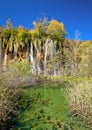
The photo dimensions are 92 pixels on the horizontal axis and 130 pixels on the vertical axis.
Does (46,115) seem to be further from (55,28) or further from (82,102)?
(55,28)

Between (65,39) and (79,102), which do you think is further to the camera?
(65,39)

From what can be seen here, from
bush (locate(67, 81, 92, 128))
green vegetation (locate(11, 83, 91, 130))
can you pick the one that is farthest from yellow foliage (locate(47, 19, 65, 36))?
bush (locate(67, 81, 92, 128))

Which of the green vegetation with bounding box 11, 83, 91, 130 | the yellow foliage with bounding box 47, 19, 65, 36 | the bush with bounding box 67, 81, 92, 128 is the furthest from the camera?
the yellow foliage with bounding box 47, 19, 65, 36

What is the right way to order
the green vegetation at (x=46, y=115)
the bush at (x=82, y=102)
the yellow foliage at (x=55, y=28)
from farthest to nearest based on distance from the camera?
the yellow foliage at (x=55, y=28), the bush at (x=82, y=102), the green vegetation at (x=46, y=115)

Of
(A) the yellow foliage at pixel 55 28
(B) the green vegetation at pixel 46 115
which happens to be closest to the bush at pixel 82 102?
(B) the green vegetation at pixel 46 115

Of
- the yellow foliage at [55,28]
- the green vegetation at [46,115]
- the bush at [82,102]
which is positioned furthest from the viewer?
the yellow foliage at [55,28]

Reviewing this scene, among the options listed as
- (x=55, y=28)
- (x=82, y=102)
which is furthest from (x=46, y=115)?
(x=55, y=28)

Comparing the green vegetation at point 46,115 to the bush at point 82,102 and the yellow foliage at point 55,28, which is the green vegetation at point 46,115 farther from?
the yellow foliage at point 55,28

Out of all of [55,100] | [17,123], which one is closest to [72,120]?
[17,123]

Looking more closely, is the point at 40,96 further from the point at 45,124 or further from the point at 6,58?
the point at 6,58

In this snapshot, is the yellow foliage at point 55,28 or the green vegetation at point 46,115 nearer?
the green vegetation at point 46,115

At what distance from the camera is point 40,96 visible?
33.7 ft

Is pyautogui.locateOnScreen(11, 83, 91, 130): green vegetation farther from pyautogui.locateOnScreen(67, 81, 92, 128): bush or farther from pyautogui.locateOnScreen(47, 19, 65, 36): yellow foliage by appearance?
pyautogui.locateOnScreen(47, 19, 65, 36): yellow foliage

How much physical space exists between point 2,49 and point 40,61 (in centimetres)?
451
